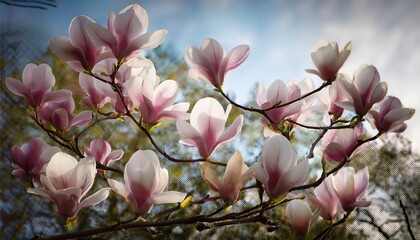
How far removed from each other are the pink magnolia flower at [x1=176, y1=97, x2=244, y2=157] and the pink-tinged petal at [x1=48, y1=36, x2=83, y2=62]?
0.08 m

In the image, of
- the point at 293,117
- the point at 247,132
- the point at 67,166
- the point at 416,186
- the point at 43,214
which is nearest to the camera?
the point at 67,166

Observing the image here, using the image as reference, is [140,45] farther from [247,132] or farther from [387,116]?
[247,132]

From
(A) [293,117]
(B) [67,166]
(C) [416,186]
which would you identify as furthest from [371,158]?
(B) [67,166]

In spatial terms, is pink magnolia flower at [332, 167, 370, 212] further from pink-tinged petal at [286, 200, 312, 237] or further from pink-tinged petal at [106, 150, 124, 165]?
pink-tinged petal at [106, 150, 124, 165]

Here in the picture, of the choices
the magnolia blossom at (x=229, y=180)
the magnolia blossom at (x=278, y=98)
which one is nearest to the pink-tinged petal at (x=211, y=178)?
the magnolia blossom at (x=229, y=180)

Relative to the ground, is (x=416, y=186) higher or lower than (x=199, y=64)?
lower

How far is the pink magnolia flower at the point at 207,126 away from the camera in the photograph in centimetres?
33

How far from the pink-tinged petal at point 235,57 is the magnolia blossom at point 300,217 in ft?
0.36

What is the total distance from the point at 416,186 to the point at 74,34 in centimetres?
214

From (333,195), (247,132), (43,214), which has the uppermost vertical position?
(333,195)

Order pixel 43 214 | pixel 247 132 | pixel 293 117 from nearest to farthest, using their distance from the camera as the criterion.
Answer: pixel 293 117, pixel 43 214, pixel 247 132

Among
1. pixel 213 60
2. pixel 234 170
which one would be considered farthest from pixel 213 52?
pixel 234 170

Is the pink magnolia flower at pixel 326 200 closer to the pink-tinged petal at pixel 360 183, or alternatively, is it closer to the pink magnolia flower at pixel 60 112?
the pink-tinged petal at pixel 360 183

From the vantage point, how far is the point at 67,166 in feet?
0.95
